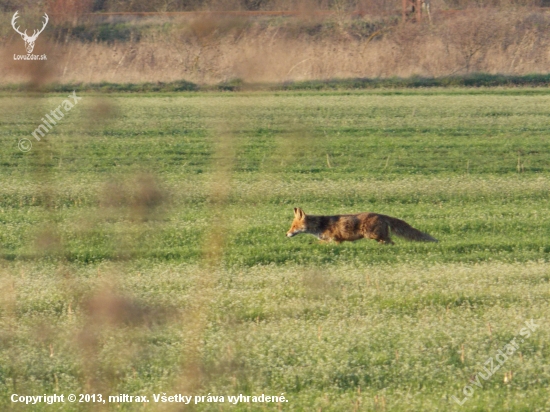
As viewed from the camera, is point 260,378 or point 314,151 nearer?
point 260,378

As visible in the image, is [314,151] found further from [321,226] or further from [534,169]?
[321,226]

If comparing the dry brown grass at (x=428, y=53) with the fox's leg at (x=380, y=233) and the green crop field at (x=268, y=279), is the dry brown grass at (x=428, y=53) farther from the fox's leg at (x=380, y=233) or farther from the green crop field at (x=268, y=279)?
the fox's leg at (x=380, y=233)

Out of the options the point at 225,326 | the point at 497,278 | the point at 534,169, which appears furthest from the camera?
the point at 534,169

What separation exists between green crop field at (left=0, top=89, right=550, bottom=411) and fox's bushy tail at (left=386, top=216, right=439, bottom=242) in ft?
0.45

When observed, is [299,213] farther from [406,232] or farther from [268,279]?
[268,279]

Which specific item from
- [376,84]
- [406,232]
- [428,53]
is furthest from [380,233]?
[428,53]

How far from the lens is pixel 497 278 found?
7582mm

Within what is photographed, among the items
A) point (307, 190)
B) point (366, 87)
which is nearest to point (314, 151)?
point (307, 190)

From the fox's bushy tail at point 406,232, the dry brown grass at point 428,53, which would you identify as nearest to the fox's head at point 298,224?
the fox's bushy tail at point 406,232

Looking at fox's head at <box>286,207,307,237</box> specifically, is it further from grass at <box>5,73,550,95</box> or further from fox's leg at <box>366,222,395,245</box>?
grass at <box>5,73,550,95</box>

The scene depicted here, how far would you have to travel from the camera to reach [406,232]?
29.6 ft

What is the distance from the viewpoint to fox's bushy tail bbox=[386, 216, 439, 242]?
9.00m

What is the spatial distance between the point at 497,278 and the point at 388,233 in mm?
1724

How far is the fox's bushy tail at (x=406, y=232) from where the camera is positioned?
9.00 meters
